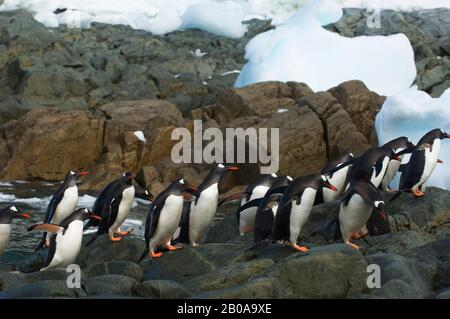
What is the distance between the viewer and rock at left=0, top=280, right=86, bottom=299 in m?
6.77

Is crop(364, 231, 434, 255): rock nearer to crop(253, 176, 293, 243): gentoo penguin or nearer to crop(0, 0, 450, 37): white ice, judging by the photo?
crop(253, 176, 293, 243): gentoo penguin

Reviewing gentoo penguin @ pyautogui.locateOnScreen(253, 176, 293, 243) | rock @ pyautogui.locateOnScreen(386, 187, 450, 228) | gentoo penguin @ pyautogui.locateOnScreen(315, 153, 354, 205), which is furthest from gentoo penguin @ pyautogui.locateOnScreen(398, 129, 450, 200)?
gentoo penguin @ pyautogui.locateOnScreen(253, 176, 293, 243)

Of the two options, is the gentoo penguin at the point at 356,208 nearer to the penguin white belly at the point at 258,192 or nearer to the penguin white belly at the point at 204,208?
the penguin white belly at the point at 204,208

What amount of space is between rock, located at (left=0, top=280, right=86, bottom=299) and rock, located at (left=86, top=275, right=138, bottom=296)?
26cm

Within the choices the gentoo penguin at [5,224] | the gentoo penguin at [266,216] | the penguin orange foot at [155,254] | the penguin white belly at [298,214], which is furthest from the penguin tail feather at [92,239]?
the penguin white belly at [298,214]

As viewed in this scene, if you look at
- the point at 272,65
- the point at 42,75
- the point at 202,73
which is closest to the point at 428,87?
the point at 272,65

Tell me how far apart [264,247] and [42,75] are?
67.7 ft

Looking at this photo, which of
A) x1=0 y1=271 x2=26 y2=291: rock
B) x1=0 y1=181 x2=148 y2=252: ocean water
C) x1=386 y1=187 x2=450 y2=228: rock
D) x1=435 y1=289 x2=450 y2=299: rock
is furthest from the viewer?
x1=0 y1=181 x2=148 y2=252: ocean water

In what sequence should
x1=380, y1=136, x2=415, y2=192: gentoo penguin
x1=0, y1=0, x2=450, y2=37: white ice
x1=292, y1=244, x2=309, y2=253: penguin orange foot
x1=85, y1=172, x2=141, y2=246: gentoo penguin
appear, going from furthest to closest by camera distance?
x1=0, y1=0, x2=450, y2=37: white ice
x1=380, y1=136, x2=415, y2=192: gentoo penguin
x1=85, y1=172, x2=141, y2=246: gentoo penguin
x1=292, y1=244, x2=309, y2=253: penguin orange foot

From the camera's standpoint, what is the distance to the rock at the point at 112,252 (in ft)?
32.1

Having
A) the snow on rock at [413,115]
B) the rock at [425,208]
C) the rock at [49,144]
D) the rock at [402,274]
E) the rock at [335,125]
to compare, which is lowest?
the rock at [49,144]

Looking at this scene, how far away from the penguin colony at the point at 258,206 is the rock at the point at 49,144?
10.5 meters

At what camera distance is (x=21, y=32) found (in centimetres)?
3166
